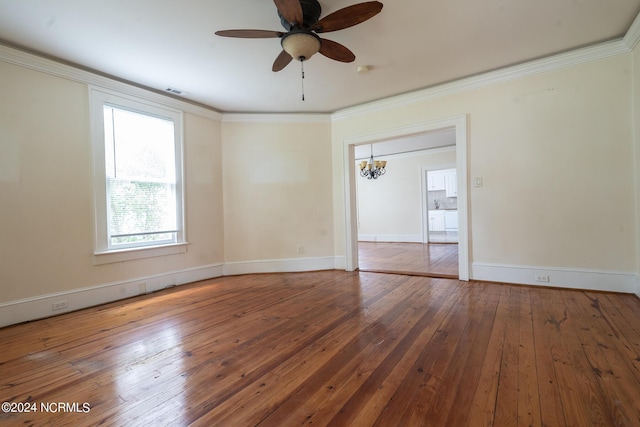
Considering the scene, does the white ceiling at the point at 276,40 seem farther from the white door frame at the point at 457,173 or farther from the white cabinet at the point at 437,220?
the white cabinet at the point at 437,220

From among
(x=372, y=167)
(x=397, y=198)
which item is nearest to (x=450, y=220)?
(x=397, y=198)

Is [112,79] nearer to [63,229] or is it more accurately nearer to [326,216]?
[63,229]

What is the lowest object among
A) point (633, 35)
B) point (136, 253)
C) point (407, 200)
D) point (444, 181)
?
point (136, 253)

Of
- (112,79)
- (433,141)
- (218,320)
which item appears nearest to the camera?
(218,320)

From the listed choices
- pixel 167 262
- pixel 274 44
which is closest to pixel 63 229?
pixel 167 262

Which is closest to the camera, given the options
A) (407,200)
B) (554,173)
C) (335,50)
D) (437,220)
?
(335,50)

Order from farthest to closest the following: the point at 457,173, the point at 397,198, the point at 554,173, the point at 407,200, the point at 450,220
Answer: the point at 450,220 < the point at 397,198 < the point at 407,200 < the point at 457,173 < the point at 554,173

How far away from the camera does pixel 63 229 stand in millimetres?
3031

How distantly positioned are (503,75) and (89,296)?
5750mm

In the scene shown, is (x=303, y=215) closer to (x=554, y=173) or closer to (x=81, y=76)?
(x=81, y=76)

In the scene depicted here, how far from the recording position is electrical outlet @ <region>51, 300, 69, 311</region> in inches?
116

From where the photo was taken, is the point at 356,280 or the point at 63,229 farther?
the point at 356,280

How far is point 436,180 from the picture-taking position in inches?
391

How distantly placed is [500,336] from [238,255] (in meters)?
3.86
